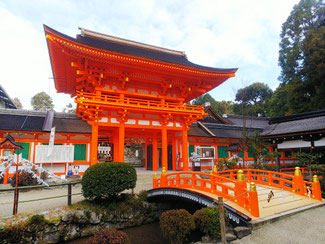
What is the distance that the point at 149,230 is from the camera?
28.2 feet

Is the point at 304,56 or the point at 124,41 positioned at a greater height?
the point at 304,56

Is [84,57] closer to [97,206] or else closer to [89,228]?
[97,206]

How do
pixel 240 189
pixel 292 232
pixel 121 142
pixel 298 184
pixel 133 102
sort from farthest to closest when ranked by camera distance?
pixel 133 102 < pixel 121 142 < pixel 298 184 < pixel 240 189 < pixel 292 232

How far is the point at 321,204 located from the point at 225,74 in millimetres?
9352

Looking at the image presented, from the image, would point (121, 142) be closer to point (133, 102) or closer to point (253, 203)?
point (133, 102)

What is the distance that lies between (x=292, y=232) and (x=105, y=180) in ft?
20.8

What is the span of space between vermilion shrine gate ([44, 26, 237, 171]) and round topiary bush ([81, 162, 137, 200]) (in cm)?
389

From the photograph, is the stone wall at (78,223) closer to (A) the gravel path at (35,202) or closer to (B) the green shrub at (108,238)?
(A) the gravel path at (35,202)

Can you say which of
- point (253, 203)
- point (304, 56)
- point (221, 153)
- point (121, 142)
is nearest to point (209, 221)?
point (253, 203)

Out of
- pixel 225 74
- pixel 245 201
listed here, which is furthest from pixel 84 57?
pixel 245 201

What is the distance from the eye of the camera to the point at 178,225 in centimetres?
572

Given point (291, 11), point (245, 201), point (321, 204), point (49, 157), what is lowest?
point (321, 204)

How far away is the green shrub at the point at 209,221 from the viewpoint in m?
5.50

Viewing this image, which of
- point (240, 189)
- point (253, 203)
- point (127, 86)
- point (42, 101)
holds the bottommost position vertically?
point (253, 203)
